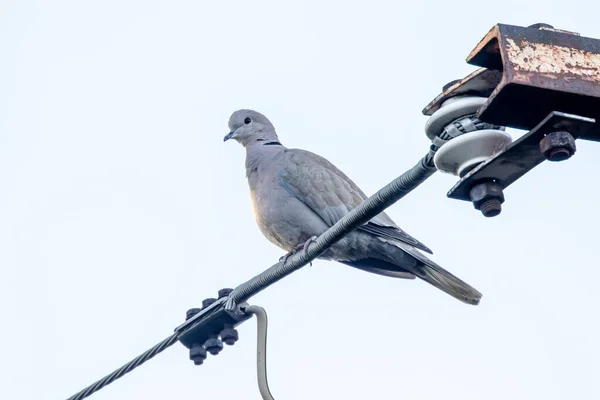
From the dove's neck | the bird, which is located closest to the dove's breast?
the bird

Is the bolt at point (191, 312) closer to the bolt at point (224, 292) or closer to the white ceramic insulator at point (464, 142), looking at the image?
the bolt at point (224, 292)

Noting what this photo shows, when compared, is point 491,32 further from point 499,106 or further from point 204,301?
point 204,301

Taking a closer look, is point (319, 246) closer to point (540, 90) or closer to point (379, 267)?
point (540, 90)

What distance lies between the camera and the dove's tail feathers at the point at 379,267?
22.1 ft

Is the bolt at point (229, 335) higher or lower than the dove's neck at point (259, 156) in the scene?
lower

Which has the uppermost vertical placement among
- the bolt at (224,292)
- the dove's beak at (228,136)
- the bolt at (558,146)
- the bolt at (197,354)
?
the dove's beak at (228,136)

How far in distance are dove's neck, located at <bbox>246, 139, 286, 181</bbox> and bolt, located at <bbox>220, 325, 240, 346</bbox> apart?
262 cm

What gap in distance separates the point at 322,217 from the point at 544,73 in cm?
387

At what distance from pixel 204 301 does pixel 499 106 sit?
1.95 m

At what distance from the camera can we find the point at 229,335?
432cm

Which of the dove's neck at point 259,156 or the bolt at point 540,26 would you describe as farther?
the dove's neck at point 259,156

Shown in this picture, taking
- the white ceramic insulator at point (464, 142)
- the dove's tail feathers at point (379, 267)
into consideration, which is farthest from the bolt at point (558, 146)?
the dove's tail feathers at point (379, 267)

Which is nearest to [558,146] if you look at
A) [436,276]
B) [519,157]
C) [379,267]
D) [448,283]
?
[519,157]

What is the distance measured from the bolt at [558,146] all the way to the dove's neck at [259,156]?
13.4ft
